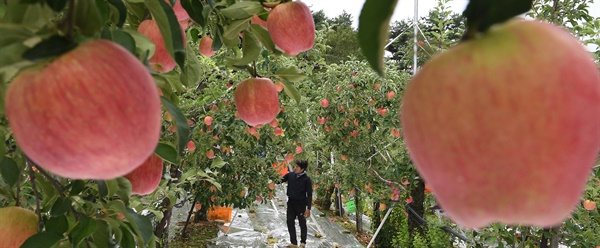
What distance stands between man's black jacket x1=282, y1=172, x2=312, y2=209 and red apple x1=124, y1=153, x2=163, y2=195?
3742mm

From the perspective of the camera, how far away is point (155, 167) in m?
0.66

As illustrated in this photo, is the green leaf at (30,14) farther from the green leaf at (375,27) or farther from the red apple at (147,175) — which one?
the red apple at (147,175)

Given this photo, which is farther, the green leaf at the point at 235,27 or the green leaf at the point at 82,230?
the green leaf at the point at 235,27

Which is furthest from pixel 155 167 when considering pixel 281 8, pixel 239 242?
pixel 239 242

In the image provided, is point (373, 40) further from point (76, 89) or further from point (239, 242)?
point (239, 242)

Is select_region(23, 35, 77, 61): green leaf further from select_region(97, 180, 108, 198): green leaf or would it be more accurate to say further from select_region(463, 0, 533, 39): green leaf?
select_region(97, 180, 108, 198): green leaf

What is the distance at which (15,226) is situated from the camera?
0.56 meters

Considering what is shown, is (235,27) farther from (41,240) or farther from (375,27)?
(375,27)

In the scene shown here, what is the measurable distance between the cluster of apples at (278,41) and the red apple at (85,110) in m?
0.48

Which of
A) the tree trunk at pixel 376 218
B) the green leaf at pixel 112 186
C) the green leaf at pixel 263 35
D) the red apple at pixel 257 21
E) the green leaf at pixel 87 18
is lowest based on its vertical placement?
the tree trunk at pixel 376 218

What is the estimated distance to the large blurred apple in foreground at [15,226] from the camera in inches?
21.6

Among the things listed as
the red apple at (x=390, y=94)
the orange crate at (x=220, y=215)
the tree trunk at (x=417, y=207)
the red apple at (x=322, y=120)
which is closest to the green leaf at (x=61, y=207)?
the red apple at (x=390, y=94)

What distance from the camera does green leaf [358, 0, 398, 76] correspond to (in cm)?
25

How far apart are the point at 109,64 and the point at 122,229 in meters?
0.56
